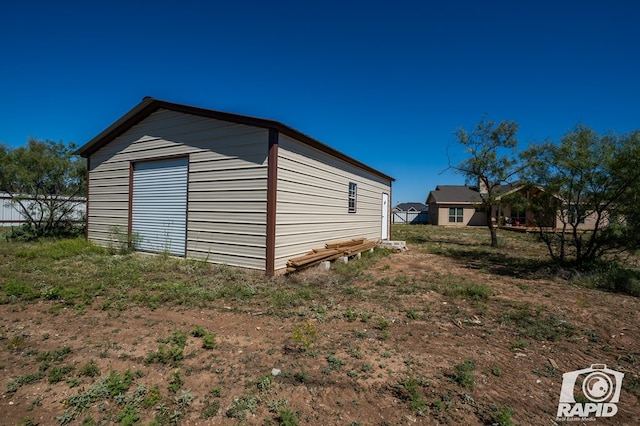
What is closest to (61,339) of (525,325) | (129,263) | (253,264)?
(253,264)

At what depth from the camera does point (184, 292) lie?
5539 millimetres

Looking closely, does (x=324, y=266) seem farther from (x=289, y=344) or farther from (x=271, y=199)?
(x=289, y=344)

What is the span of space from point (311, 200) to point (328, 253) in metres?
1.59

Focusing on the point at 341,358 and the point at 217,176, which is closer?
the point at 341,358

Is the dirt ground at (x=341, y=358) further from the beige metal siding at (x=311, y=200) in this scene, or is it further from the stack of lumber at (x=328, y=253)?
the beige metal siding at (x=311, y=200)

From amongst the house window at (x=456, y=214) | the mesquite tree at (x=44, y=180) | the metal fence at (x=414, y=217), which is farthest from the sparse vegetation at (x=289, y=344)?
the metal fence at (x=414, y=217)

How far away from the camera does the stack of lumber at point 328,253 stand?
7.26 m

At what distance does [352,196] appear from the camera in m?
11.4

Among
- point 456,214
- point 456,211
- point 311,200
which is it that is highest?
point 456,211

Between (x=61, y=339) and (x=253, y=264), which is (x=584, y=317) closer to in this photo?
(x=253, y=264)

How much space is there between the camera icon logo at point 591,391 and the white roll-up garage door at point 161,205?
828cm

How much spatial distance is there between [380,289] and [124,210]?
8.63 metres

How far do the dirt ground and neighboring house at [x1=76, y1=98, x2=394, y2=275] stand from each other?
8.46ft

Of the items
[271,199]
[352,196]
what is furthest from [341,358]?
[352,196]
